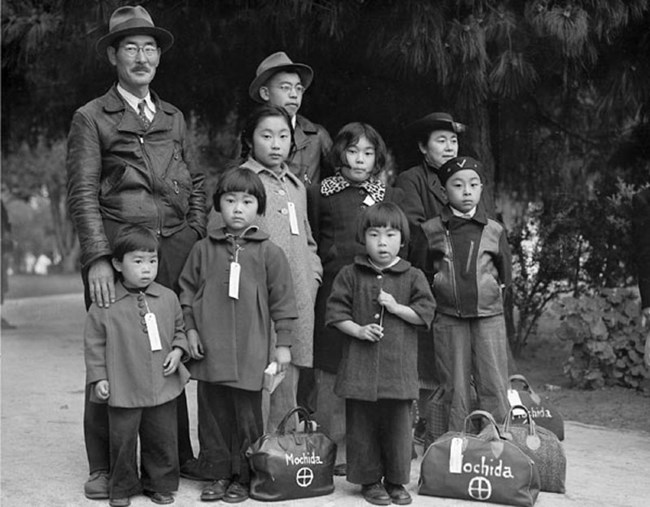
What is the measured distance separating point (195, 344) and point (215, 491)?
0.63 m

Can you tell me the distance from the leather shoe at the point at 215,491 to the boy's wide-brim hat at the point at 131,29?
1.98m

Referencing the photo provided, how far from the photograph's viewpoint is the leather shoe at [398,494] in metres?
3.67

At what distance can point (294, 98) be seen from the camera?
442 centimetres

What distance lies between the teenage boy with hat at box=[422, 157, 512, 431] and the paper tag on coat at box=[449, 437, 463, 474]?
1.52ft

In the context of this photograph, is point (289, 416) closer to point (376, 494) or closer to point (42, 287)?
point (376, 494)

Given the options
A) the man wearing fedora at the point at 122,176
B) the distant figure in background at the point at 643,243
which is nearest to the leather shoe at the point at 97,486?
the man wearing fedora at the point at 122,176

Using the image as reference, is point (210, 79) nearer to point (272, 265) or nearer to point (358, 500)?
point (272, 265)

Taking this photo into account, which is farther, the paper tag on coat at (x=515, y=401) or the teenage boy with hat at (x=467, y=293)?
the paper tag on coat at (x=515, y=401)

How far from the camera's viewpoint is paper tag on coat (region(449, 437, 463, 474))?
12.2ft

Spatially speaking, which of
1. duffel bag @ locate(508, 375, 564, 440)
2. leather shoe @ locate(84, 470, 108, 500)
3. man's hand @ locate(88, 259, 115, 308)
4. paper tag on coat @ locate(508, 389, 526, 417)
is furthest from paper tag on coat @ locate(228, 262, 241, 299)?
duffel bag @ locate(508, 375, 564, 440)

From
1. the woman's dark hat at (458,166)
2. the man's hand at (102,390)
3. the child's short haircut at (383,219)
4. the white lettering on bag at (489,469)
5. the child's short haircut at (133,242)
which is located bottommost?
the white lettering on bag at (489,469)

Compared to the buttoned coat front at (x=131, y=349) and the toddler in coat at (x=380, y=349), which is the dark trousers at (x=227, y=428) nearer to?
the buttoned coat front at (x=131, y=349)

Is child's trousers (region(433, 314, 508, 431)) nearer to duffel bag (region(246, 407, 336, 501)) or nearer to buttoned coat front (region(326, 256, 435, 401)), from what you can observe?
buttoned coat front (region(326, 256, 435, 401))

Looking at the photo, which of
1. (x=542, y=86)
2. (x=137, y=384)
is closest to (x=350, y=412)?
(x=137, y=384)
